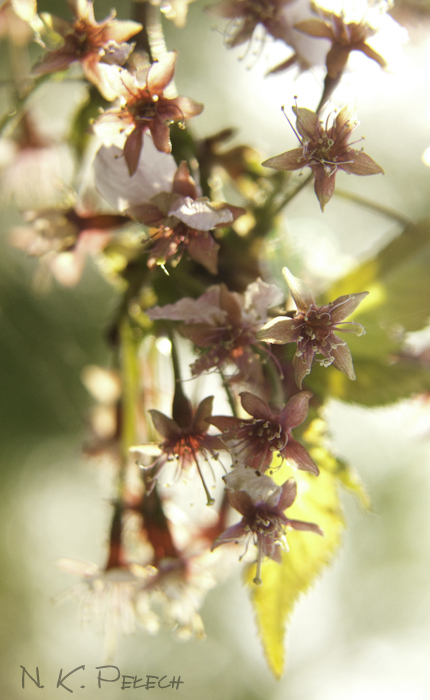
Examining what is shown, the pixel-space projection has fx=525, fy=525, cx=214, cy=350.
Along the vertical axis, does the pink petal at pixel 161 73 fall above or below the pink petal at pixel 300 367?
above

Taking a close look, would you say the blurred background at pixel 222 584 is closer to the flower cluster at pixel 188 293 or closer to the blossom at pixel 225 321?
the flower cluster at pixel 188 293

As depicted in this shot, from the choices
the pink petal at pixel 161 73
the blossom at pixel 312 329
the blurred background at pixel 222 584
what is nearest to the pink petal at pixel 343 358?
the blossom at pixel 312 329

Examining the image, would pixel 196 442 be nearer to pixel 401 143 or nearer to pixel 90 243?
pixel 90 243

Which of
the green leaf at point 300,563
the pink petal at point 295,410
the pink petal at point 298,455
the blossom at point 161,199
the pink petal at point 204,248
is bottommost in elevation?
the green leaf at point 300,563

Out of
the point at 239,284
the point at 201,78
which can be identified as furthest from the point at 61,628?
the point at 239,284

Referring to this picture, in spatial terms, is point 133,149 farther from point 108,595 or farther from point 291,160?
point 108,595

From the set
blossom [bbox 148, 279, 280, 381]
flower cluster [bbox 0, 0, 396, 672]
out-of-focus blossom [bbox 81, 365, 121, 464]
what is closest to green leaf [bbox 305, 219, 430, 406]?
flower cluster [bbox 0, 0, 396, 672]

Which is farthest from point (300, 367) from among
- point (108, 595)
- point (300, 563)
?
point (108, 595)
